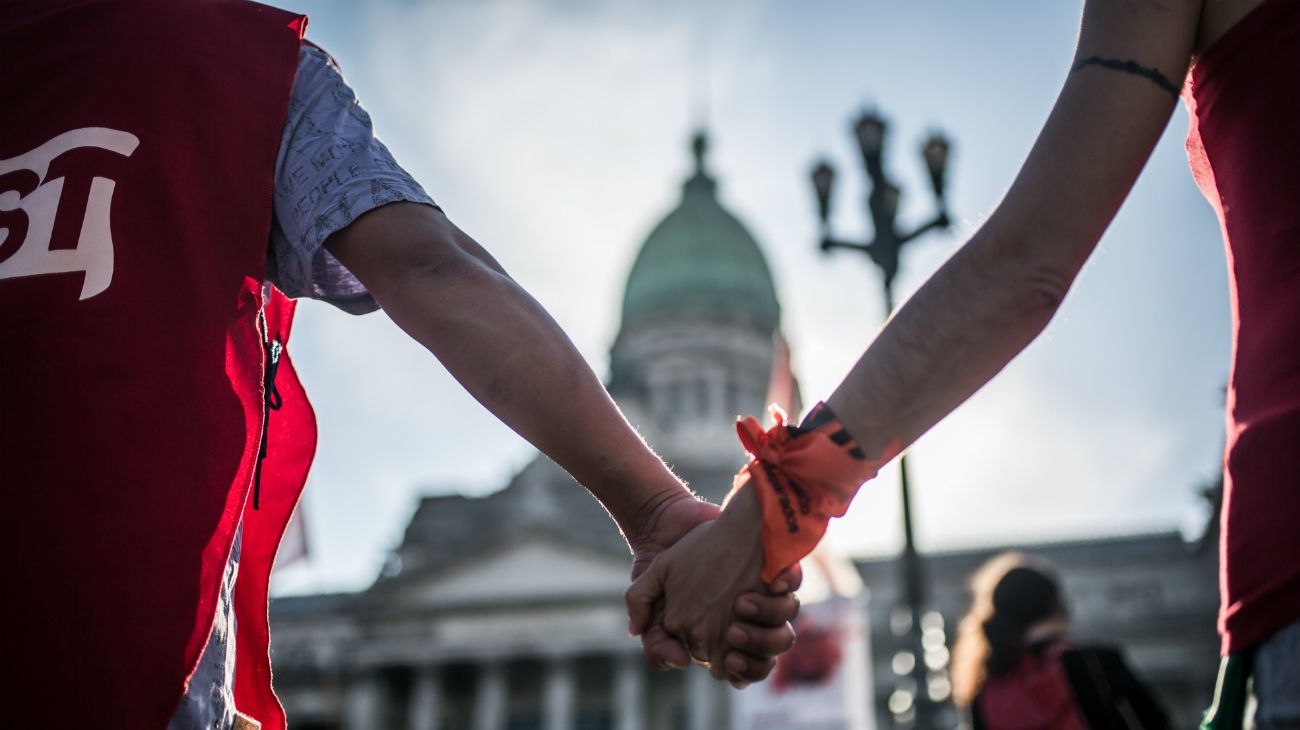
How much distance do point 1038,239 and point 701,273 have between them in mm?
62074

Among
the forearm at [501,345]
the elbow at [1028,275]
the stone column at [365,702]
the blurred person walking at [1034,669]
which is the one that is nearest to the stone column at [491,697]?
the stone column at [365,702]

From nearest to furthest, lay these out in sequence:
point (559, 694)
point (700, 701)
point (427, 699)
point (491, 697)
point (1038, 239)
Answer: point (1038, 239) < point (700, 701) < point (559, 694) < point (491, 697) < point (427, 699)

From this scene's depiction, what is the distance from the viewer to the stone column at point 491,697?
45281 millimetres

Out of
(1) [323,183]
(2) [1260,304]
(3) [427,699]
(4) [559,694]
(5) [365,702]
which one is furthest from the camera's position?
(5) [365,702]

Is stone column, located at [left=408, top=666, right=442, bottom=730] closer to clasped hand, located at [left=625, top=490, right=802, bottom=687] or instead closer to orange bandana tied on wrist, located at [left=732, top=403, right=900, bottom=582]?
clasped hand, located at [left=625, top=490, right=802, bottom=687]

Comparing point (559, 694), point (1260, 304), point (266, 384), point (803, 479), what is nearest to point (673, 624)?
point (803, 479)

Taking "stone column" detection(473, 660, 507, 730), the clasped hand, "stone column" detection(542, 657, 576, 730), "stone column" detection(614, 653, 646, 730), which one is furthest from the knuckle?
"stone column" detection(473, 660, 507, 730)

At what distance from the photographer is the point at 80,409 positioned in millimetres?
1862

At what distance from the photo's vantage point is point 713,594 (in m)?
2.23

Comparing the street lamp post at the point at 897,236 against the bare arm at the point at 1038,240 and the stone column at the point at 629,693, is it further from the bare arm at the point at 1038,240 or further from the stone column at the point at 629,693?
the stone column at the point at 629,693

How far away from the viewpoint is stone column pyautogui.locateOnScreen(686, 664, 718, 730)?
145 feet

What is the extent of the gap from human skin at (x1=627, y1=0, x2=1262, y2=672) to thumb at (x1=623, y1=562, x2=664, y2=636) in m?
0.54

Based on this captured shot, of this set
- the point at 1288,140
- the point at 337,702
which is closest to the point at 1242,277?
the point at 1288,140

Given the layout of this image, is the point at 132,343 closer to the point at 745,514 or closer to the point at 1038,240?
the point at 745,514
